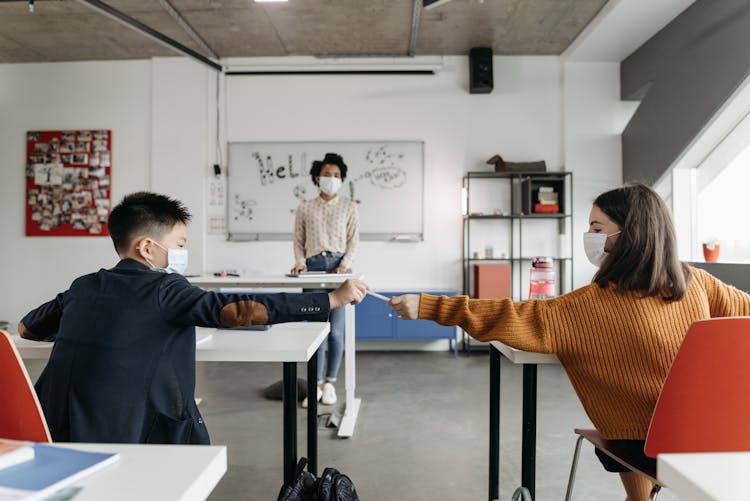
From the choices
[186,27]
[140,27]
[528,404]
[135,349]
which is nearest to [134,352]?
[135,349]

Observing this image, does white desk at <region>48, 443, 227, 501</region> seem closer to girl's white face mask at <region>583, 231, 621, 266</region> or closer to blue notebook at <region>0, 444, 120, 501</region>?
blue notebook at <region>0, 444, 120, 501</region>

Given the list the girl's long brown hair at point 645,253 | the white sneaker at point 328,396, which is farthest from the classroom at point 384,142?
the girl's long brown hair at point 645,253

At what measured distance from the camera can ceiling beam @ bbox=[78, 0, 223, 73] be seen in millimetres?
3779

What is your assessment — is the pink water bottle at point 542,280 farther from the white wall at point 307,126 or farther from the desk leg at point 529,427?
the white wall at point 307,126

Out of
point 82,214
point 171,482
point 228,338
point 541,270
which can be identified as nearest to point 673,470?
point 171,482

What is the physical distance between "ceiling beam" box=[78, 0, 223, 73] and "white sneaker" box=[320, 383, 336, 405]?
10.3 feet

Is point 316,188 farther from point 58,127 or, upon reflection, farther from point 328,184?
point 58,127

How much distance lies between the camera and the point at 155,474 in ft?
2.07

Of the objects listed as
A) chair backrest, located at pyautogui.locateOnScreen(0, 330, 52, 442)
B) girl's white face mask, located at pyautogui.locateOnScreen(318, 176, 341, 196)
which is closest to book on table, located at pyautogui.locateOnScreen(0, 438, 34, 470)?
chair backrest, located at pyautogui.locateOnScreen(0, 330, 52, 442)

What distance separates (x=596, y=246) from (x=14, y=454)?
5.07 feet

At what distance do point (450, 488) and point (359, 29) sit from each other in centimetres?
398

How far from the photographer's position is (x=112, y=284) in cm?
125

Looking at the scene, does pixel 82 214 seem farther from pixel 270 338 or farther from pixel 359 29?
pixel 270 338

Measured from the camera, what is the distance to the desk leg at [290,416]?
5.13ft
